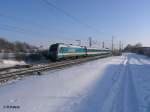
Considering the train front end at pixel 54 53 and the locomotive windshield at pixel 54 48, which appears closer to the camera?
the train front end at pixel 54 53

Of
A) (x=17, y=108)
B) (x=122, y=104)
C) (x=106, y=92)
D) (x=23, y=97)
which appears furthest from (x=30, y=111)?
(x=106, y=92)

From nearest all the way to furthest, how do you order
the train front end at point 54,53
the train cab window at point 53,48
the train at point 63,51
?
the train front end at point 54,53 → the train at point 63,51 → the train cab window at point 53,48

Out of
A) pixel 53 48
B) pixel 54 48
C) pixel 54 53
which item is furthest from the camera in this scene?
pixel 53 48

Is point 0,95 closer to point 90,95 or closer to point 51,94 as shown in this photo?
point 51,94

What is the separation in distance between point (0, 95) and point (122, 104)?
520cm

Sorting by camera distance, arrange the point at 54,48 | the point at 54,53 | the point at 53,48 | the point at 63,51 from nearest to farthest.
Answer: the point at 54,53 < the point at 54,48 < the point at 53,48 < the point at 63,51

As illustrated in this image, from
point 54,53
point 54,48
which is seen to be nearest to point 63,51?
point 54,48

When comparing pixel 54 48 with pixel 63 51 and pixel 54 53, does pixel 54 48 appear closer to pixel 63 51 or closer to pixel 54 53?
pixel 54 53

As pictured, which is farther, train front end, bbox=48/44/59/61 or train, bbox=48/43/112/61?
train, bbox=48/43/112/61

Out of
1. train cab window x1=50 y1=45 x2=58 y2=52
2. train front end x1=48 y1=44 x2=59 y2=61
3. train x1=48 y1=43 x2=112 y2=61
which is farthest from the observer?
train cab window x1=50 y1=45 x2=58 y2=52

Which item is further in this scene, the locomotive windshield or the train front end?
the locomotive windshield

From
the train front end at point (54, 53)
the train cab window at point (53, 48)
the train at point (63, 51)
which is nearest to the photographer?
the train front end at point (54, 53)

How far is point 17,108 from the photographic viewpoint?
7.05 meters

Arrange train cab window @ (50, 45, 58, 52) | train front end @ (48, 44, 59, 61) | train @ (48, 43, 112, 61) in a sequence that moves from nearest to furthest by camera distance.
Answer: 1. train front end @ (48, 44, 59, 61)
2. train @ (48, 43, 112, 61)
3. train cab window @ (50, 45, 58, 52)
